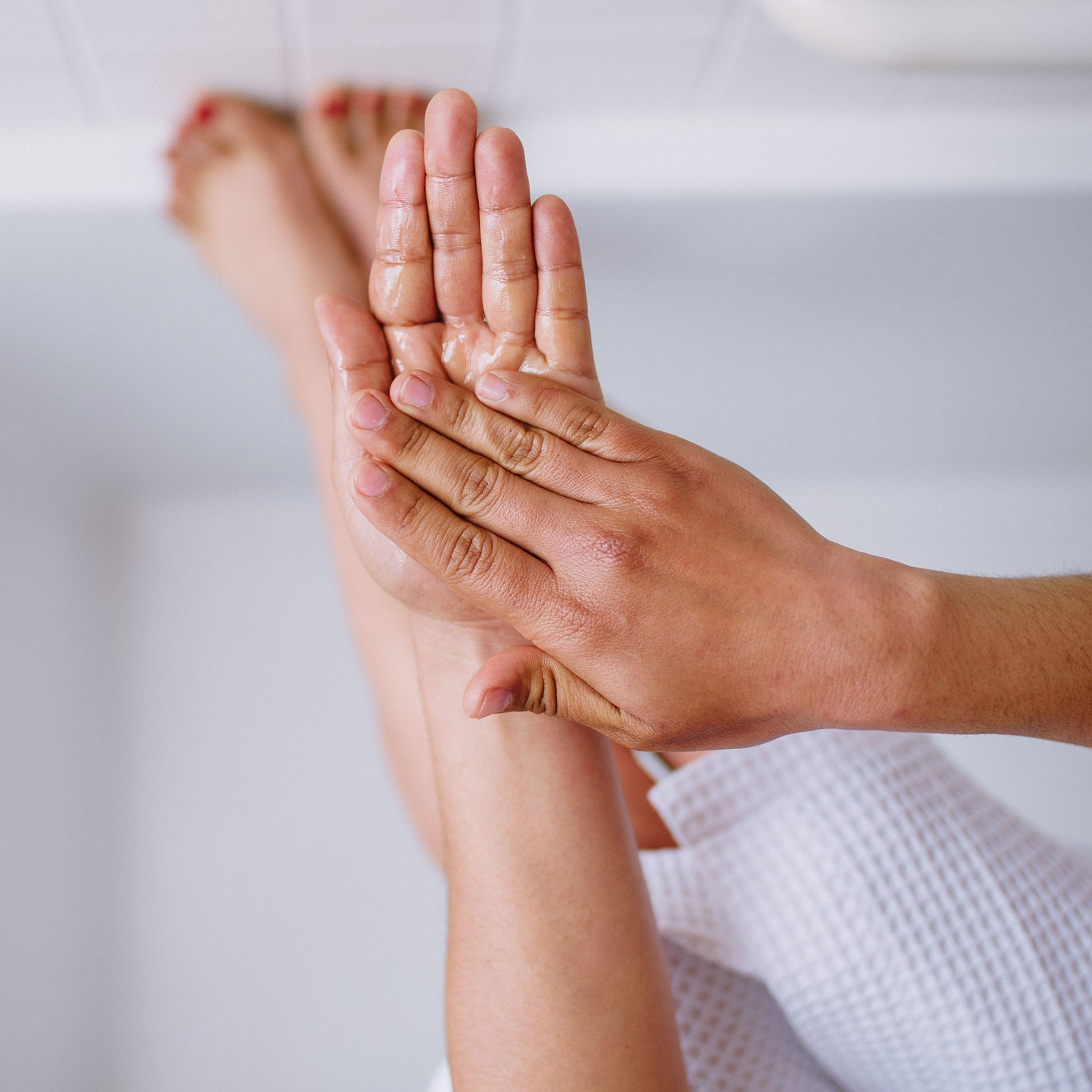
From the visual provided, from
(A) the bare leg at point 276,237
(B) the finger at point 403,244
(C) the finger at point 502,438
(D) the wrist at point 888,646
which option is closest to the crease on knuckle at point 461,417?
(C) the finger at point 502,438

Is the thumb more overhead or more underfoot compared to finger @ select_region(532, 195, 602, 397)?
more underfoot

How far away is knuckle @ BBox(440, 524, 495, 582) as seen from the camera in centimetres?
51

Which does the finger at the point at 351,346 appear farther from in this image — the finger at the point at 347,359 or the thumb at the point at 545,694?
the thumb at the point at 545,694

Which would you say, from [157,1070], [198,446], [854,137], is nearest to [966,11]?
[854,137]

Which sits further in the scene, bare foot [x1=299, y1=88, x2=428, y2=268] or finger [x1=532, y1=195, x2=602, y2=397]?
bare foot [x1=299, y1=88, x2=428, y2=268]

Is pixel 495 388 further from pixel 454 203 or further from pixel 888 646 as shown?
pixel 888 646

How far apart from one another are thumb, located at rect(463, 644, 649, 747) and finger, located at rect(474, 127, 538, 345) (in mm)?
194

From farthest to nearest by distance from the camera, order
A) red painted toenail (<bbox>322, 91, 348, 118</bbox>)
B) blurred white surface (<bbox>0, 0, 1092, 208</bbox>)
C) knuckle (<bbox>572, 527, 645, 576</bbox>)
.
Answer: red painted toenail (<bbox>322, 91, 348, 118</bbox>) < blurred white surface (<bbox>0, 0, 1092, 208</bbox>) < knuckle (<bbox>572, 527, 645, 576</bbox>)

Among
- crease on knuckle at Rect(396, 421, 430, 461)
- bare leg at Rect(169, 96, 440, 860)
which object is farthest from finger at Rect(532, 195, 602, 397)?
bare leg at Rect(169, 96, 440, 860)

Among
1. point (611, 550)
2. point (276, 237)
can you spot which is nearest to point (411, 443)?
point (611, 550)

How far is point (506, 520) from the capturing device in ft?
1.66

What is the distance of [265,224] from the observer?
102 centimetres

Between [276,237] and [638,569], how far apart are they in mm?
689

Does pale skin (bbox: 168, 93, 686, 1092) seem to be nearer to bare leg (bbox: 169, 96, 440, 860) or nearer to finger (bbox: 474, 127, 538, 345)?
finger (bbox: 474, 127, 538, 345)
